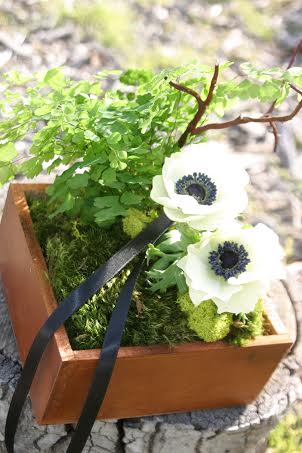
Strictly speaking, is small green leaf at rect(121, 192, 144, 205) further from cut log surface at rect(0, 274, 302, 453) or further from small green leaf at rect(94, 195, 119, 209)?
cut log surface at rect(0, 274, 302, 453)

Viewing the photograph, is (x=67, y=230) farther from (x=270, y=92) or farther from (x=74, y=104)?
(x=270, y=92)

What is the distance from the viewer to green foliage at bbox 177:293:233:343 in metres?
1.75

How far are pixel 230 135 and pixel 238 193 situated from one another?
209cm

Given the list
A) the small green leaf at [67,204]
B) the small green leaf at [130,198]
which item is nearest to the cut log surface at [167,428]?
the small green leaf at [67,204]

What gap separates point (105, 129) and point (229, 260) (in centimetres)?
42

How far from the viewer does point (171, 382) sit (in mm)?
1788

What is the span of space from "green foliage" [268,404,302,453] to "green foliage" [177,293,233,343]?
2.78 ft

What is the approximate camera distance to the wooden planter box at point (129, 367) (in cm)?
167

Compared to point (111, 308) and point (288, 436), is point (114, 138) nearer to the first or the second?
point (111, 308)

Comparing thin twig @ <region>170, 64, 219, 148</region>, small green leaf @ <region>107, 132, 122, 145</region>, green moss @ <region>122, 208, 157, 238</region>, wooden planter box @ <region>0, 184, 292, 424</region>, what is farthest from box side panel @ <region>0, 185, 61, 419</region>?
thin twig @ <region>170, 64, 219, 148</region>

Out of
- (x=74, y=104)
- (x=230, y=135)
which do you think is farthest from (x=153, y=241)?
(x=230, y=135)

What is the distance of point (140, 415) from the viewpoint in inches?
73.6

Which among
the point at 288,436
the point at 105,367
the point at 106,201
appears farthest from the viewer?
the point at 288,436

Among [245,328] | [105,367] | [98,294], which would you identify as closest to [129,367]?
[105,367]
